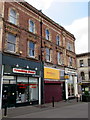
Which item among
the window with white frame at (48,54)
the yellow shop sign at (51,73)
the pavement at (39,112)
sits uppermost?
the window with white frame at (48,54)

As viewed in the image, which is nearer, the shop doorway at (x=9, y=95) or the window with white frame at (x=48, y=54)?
the shop doorway at (x=9, y=95)

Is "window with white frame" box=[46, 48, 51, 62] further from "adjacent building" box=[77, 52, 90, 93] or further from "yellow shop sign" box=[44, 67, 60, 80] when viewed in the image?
"adjacent building" box=[77, 52, 90, 93]

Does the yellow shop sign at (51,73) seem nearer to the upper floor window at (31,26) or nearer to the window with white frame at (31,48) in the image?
the window with white frame at (31,48)

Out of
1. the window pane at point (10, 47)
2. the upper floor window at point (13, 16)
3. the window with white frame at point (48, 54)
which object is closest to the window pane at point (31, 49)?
the window pane at point (10, 47)

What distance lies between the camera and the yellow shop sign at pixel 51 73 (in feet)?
62.2

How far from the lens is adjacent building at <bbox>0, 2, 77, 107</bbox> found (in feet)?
47.1

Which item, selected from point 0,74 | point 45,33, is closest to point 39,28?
point 45,33

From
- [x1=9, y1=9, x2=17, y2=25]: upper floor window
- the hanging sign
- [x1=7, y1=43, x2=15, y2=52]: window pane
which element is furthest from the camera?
[x1=9, y1=9, x2=17, y2=25]: upper floor window

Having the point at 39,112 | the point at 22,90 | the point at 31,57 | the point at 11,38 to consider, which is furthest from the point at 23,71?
the point at 39,112

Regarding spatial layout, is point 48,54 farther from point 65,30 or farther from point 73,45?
point 73,45

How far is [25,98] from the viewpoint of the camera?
15.9m

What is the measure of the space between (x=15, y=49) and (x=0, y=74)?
3.51m

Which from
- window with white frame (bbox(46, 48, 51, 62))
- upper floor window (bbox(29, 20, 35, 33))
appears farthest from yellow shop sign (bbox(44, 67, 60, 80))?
upper floor window (bbox(29, 20, 35, 33))

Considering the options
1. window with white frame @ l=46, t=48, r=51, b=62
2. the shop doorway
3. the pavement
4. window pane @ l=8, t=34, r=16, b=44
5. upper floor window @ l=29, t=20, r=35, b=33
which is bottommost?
the pavement
